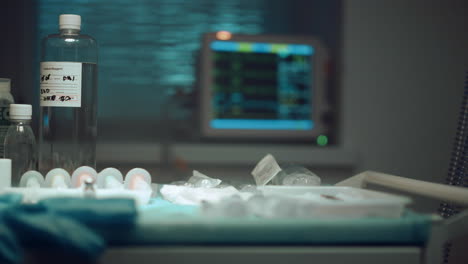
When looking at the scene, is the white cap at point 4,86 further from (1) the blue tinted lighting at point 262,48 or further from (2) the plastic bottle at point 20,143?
(1) the blue tinted lighting at point 262,48

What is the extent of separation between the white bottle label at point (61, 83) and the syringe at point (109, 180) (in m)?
0.13

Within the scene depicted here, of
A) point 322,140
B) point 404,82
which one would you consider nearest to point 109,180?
point 322,140

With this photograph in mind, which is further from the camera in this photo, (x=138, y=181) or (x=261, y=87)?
(x=261, y=87)

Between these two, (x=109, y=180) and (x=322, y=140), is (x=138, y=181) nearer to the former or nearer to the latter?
(x=109, y=180)

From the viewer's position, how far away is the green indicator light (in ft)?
7.76

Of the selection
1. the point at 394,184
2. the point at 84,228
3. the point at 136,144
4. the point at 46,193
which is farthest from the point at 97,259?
the point at 136,144

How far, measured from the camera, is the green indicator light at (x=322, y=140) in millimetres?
2365

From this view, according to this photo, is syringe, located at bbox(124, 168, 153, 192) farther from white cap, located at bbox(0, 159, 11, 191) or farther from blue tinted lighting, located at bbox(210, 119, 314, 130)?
blue tinted lighting, located at bbox(210, 119, 314, 130)

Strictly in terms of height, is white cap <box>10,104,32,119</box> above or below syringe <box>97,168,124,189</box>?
above

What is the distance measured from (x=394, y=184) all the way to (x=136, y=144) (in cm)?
144

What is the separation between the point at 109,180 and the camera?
0.89 m

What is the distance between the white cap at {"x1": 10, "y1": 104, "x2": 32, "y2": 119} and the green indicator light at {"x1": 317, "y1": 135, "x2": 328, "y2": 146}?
1.59m

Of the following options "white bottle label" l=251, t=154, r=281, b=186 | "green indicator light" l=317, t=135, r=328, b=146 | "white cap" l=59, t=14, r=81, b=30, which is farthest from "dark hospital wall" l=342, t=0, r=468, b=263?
"white cap" l=59, t=14, r=81, b=30

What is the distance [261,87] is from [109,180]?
1.45 m
